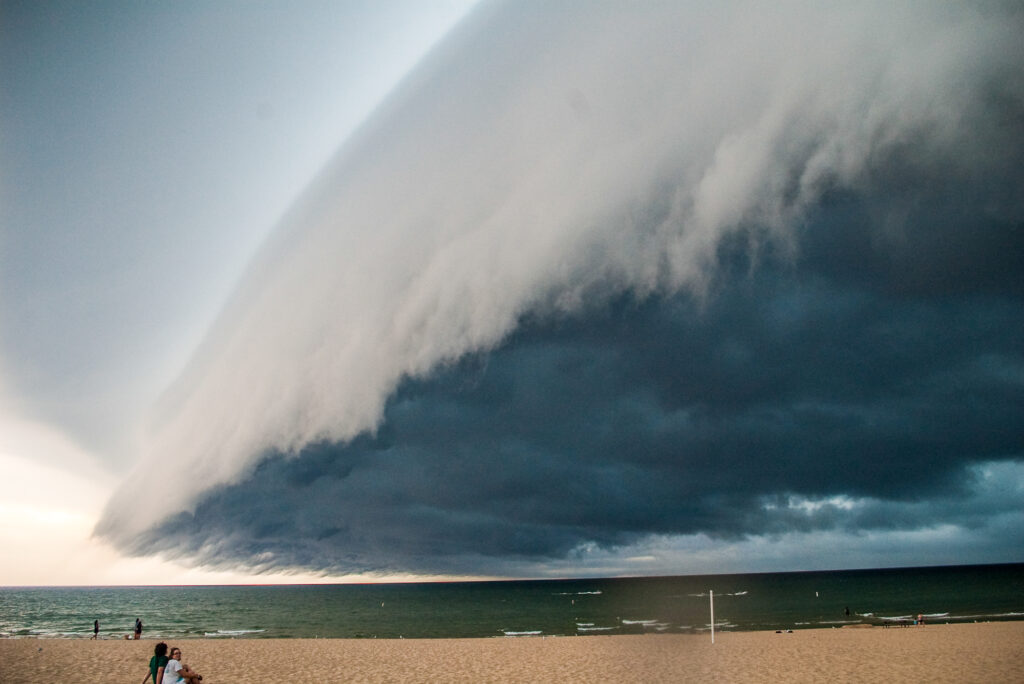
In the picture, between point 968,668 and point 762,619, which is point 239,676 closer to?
point 968,668

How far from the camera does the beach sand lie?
24.4 metres

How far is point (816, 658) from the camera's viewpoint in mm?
28484

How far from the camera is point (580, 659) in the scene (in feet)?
99.6

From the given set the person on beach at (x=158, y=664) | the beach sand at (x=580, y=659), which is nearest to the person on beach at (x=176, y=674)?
the person on beach at (x=158, y=664)

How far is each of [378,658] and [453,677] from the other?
27.2 feet

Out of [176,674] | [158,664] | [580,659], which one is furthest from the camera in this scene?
[580,659]

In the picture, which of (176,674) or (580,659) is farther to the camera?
(580,659)

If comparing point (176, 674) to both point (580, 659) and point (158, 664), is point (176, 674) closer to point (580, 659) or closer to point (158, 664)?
point (158, 664)

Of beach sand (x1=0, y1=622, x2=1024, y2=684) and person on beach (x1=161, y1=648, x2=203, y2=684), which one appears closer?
person on beach (x1=161, y1=648, x2=203, y2=684)

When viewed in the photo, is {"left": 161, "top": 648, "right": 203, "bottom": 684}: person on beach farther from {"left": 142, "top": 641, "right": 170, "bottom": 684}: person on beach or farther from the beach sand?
the beach sand

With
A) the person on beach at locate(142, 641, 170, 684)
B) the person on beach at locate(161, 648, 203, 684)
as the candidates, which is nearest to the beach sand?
the person on beach at locate(142, 641, 170, 684)

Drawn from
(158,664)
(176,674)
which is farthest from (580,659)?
(176,674)

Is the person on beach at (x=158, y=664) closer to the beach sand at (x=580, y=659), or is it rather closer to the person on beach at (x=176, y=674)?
the person on beach at (x=176, y=674)

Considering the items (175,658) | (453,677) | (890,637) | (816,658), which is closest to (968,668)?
(816,658)
